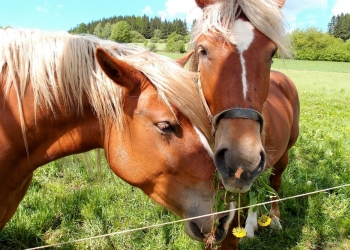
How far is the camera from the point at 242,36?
220 cm

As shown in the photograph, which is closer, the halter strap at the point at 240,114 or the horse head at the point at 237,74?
the horse head at the point at 237,74

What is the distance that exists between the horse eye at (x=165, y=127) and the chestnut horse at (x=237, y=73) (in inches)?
12.0

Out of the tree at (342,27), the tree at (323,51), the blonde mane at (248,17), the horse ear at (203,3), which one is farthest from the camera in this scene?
the tree at (342,27)

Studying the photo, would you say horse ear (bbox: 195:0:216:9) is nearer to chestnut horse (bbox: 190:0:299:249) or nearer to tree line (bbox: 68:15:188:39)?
chestnut horse (bbox: 190:0:299:249)

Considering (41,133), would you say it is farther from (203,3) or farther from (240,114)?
(203,3)

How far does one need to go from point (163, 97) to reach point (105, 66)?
380 millimetres

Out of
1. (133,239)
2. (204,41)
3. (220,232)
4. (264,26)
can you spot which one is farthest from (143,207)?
(264,26)

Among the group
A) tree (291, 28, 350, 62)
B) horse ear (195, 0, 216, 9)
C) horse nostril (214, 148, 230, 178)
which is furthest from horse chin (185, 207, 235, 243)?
tree (291, 28, 350, 62)

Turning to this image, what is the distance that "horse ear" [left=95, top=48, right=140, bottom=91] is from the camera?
5.51ft

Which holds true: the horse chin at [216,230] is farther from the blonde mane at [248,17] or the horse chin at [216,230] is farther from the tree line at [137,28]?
the tree line at [137,28]

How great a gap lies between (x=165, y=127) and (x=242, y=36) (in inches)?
37.9

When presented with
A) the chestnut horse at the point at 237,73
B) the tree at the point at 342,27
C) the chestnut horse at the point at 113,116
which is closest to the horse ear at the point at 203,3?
the chestnut horse at the point at 237,73

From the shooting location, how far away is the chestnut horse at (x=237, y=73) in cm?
174

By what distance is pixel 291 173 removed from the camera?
5.13 meters
